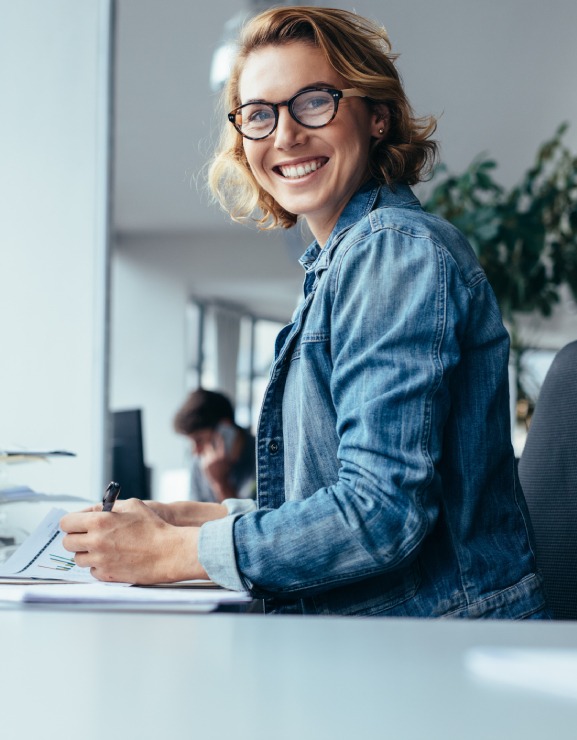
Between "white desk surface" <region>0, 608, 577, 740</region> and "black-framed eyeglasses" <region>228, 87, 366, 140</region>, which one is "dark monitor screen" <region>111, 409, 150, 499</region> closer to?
"black-framed eyeglasses" <region>228, 87, 366, 140</region>

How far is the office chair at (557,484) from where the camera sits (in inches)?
45.1

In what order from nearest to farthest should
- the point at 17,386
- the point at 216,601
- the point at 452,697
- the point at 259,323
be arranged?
the point at 452,697 → the point at 216,601 → the point at 17,386 → the point at 259,323

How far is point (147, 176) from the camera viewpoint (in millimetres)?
7547

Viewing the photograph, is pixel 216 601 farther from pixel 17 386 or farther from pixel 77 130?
pixel 77 130

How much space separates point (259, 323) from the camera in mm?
13242

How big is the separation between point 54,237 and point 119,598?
1.59 meters

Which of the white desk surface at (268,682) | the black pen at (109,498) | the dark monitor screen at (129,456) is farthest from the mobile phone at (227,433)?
the white desk surface at (268,682)

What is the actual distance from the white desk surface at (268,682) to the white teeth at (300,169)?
811 millimetres

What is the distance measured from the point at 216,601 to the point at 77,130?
5.87 feet

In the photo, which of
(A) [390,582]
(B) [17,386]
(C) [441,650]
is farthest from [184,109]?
(C) [441,650]

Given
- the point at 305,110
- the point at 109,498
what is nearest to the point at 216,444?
the point at 305,110

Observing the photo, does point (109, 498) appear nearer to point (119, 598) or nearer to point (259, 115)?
point (119, 598)

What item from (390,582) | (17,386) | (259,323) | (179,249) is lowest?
(259,323)

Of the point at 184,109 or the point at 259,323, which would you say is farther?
the point at 259,323
